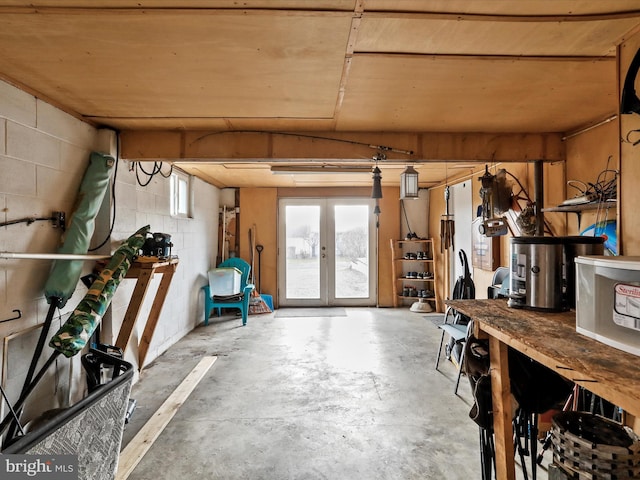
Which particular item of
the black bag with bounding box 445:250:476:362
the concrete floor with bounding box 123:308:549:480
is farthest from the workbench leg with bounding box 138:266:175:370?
the black bag with bounding box 445:250:476:362

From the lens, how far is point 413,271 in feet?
20.0

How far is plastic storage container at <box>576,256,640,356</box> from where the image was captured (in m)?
0.96

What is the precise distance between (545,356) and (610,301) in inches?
11.6

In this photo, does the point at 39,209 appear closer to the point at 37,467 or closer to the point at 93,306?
the point at 93,306

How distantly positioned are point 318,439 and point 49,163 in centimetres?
254

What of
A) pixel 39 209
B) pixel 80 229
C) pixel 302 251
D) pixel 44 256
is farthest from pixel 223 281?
pixel 44 256

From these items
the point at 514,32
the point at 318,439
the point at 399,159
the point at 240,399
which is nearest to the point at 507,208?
the point at 399,159

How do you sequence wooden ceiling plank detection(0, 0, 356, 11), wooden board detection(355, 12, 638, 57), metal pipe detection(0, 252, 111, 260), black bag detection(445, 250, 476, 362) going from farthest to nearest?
black bag detection(445, 250, 476, 362) < metal pipe detection(0, 252, 111, 260) < wooden board detection(355, 12, 638, 57) < wooden ceiling plank detection(0, 0, 356, 11)

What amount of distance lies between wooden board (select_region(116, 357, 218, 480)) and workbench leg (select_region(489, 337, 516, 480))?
77.9 inches

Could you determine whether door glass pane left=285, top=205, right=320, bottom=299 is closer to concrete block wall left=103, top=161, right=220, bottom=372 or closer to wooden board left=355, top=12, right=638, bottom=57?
concrete block wall left=103, top=161, right=220, bottom=372

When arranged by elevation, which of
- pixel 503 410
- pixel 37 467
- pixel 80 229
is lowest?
pixel 37 467

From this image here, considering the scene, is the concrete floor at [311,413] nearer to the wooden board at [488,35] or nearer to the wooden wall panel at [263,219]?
the wooden wall panel at [263,219]

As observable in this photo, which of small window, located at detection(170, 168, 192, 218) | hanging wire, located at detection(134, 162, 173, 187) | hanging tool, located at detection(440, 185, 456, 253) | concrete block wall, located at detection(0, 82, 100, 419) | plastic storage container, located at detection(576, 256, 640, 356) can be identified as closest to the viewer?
plastic storage container, located at detection(576, 256, 640, 356)

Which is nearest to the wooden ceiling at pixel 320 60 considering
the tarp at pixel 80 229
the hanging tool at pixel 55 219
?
the tarp at pixel 80 229
